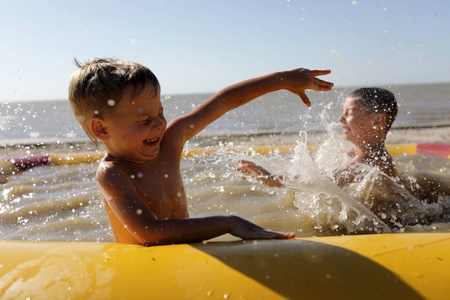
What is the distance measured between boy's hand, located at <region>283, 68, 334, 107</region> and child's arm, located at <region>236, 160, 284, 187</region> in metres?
0.79

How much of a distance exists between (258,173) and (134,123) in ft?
4.13

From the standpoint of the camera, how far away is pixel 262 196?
309cm

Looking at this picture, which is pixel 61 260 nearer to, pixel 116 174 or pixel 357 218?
pixel 116 174

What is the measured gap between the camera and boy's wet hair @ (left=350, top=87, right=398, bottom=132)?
3.21 metres

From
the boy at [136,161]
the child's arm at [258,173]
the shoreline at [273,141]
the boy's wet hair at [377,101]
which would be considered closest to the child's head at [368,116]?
the boy's wet hair at [377,101]

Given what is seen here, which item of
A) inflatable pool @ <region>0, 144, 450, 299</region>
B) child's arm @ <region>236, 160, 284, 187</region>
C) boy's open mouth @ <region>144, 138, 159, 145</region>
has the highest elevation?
boy's open mouth @ <region>144, 138, 159, 145</region>

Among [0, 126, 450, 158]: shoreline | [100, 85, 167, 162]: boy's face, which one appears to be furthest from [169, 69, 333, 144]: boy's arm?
[0, 126, 450, 158]: shoreline

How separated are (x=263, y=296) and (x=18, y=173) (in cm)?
390

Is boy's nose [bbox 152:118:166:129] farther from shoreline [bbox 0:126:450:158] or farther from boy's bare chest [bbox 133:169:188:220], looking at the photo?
shoreline [bbox 0:126:450:158]

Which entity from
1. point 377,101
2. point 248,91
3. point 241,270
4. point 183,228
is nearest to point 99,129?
point 183,228

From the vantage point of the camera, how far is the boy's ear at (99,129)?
1.69 m

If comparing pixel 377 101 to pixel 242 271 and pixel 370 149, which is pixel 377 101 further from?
pixel 242 271

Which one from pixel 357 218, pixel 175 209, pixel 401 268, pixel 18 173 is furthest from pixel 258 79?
pixel 18 173

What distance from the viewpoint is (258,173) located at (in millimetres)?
2725
